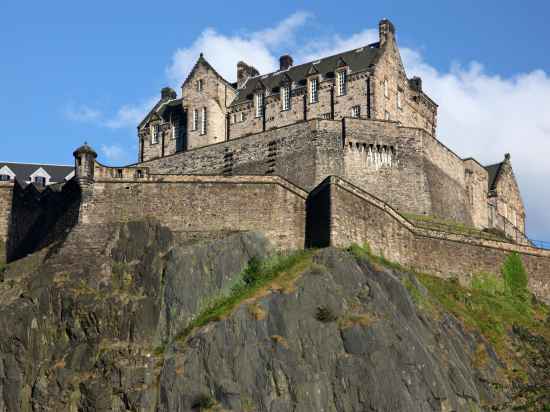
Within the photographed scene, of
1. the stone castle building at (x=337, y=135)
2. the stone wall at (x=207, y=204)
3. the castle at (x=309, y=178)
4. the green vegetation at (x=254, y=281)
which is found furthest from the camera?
the stone castle building at (x=337, y=135)

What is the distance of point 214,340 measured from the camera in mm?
46531

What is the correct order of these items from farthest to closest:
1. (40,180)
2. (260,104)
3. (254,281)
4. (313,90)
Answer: (260,104)
(40,180)
(313,90)
(254,281)

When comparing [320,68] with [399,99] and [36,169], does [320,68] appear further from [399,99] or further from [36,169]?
[36,169]

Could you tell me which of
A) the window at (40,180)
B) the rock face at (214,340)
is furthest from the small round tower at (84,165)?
the window at (40,180)

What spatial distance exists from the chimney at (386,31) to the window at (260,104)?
375 inches

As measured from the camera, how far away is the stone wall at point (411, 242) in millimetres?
53688

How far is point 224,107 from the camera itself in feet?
A: 238

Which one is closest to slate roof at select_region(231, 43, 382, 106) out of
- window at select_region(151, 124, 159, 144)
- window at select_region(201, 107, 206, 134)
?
window at select_region(201, 107, 206, 134)

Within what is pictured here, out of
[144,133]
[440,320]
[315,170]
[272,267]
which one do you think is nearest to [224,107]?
[144,133]

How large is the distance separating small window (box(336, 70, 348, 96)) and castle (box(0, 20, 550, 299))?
0.10 metres

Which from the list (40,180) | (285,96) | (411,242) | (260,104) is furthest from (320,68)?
(40,180)

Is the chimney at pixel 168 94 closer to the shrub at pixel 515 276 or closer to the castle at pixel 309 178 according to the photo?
the castle at pixel 309 178

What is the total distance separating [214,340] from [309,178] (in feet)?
57.2

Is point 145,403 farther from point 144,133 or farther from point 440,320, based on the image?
point 144,133
